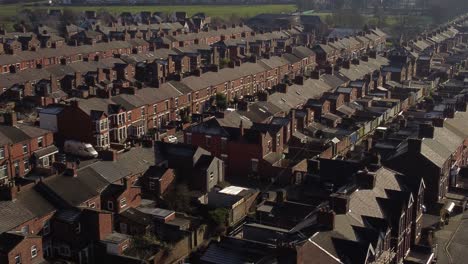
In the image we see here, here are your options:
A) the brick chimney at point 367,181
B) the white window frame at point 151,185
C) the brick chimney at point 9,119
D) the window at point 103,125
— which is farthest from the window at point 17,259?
the window at point 103,125

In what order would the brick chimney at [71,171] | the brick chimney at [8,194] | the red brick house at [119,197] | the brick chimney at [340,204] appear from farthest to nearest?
the brick chimney at [71,171] < the red brick house at [119,197] < the brick chimney at [8,194] < the brick chimney at [340,204]

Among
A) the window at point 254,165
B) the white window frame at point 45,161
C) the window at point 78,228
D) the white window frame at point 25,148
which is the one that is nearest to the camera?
the window at point 78,228

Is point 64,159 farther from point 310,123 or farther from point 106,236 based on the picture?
point 310,123

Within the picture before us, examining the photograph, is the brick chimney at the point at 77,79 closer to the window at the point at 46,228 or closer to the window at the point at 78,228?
the window at the point at 46,228

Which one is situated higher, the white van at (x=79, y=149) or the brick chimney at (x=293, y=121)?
the brick chimney at (x=293, y=121)

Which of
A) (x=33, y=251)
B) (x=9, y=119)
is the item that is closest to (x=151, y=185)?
(x=33, y=251)

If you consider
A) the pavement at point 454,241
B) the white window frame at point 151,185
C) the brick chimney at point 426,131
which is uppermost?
the brick chimney at point 426,131

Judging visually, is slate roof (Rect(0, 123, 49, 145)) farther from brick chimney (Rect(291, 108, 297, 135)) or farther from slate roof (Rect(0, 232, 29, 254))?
brick chimney (Rect(291, 108, 297, 135))

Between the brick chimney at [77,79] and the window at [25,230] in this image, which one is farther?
the brick chimney at [77,79]

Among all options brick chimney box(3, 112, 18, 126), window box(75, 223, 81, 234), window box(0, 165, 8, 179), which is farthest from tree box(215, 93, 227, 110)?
window box(75, 223, 81, 234)
